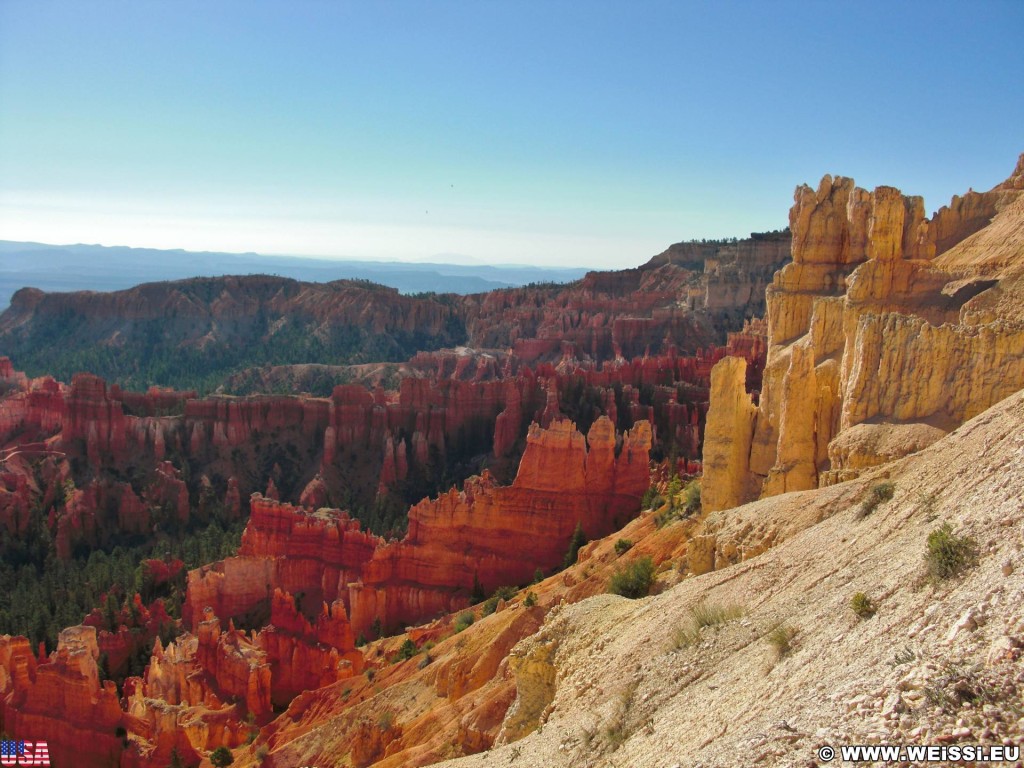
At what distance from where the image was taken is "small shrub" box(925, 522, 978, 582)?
8.23 meters

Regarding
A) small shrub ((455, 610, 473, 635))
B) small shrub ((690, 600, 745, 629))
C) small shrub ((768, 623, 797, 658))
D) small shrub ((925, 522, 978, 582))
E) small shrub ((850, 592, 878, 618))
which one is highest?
small shrub ((925, 522, 978, 582))

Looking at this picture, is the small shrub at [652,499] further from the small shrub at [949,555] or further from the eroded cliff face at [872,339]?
the small shrub at [949,555]

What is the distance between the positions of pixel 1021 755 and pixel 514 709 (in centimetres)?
959

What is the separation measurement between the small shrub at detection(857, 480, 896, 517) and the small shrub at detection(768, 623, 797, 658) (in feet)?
10.5

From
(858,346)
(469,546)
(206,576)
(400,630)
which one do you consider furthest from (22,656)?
(858,346)

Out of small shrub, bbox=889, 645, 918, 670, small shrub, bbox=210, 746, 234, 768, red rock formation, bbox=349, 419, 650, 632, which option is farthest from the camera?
red rock formation, bbox=349, 419, 650, 632

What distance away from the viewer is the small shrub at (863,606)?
880 cm

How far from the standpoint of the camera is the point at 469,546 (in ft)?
119

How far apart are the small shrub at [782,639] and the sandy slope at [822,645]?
0.09 meters

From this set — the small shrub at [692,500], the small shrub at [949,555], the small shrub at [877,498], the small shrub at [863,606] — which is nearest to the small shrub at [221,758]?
the small shrub at [692,500]

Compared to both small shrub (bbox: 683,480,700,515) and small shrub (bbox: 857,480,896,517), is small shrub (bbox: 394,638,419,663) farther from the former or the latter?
small shrub (bbox: 857,480,896,517)

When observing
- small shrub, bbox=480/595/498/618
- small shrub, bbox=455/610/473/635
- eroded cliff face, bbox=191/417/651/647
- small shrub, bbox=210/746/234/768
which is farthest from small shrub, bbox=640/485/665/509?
small shrub, bbox=210/746/234/768

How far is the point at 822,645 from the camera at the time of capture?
8727 millimetres

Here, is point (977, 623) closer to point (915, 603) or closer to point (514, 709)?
point (915, 603)
